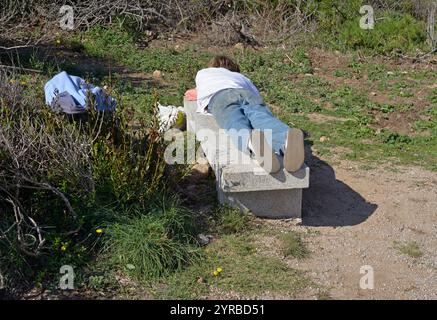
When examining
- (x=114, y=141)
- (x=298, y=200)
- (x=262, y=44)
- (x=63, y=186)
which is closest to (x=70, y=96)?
(x=114, y=141)

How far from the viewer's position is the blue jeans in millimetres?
5402

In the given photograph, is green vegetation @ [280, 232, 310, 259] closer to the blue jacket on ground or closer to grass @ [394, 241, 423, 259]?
grass @ [394, 241, 423, 259]

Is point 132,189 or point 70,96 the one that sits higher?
point 70,96

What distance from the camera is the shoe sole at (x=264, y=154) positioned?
16.5 ft

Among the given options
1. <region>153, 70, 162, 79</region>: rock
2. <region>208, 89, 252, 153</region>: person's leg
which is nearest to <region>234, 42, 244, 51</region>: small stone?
<region>153, 70, 162, 79</region>: rock

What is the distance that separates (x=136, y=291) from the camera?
4367mm

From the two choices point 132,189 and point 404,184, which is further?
point 404,184

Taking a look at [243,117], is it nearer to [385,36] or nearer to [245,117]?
[245,117]

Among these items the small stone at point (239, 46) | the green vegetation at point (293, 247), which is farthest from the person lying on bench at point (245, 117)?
the small stone at point (239, 46)

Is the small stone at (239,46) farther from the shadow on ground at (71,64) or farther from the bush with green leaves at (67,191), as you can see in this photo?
the bush with green leaves at (67,191)

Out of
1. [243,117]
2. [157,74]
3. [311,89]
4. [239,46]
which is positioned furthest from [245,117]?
[239,46]

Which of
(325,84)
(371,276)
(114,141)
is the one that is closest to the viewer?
(371,276)

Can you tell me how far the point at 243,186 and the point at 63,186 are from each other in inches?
48.8

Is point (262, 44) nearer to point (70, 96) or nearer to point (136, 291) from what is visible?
point (70, 96)
